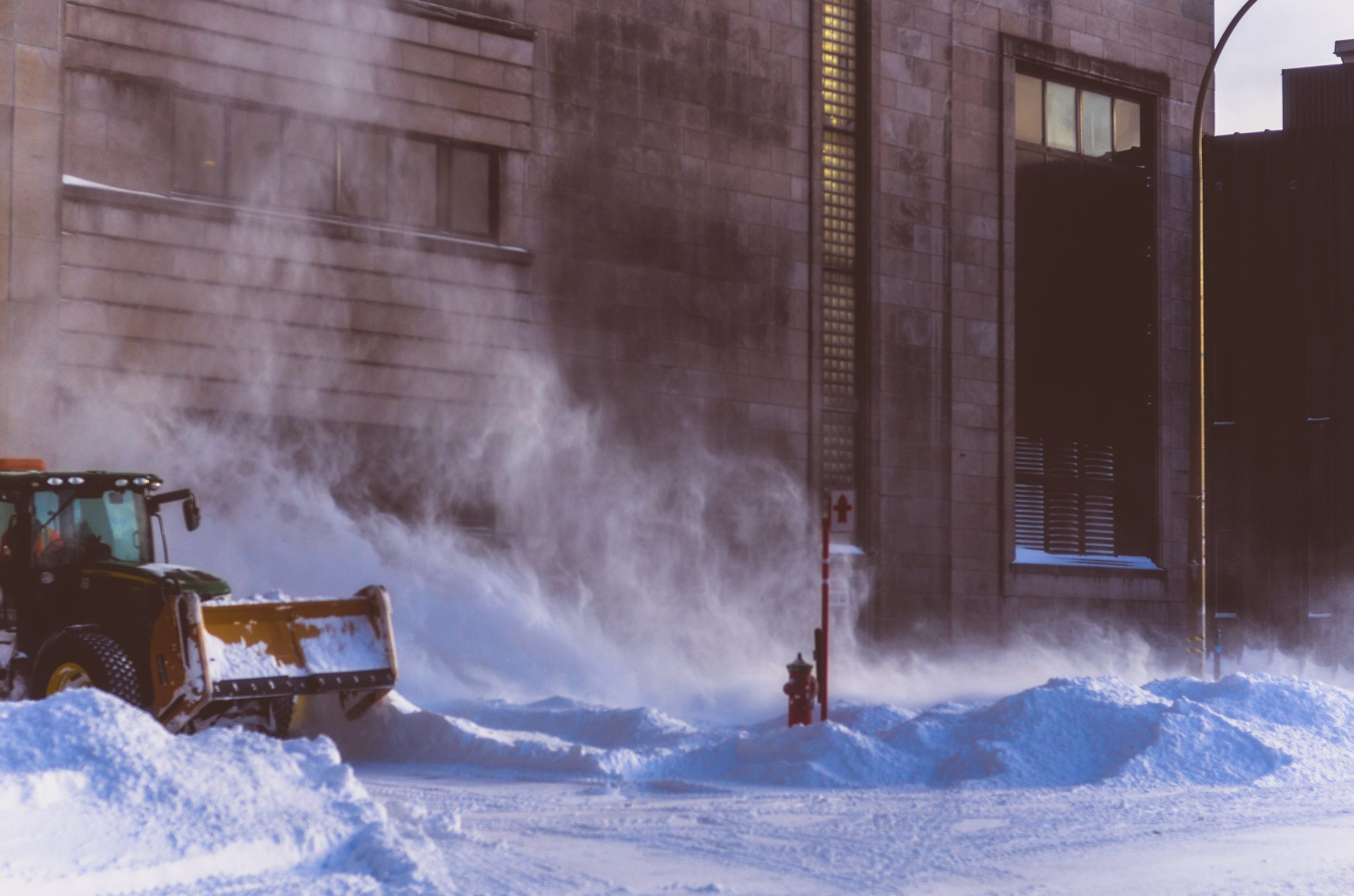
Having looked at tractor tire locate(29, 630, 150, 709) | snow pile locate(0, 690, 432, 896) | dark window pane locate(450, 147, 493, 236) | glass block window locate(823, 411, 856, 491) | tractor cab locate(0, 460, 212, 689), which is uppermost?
dark window pane locate(450, 147, 493, 236)

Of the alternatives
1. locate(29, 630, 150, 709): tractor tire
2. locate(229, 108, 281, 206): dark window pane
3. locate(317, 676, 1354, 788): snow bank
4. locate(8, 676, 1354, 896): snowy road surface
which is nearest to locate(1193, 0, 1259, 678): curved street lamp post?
locate(8, 676, 1354, 896): snowy road surface

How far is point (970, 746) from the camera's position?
1470 cm

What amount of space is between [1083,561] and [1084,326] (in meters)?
4.46

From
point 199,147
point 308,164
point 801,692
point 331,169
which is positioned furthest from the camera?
point 331,169

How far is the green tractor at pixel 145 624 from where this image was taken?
1246cm

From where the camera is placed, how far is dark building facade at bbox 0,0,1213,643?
20.4 metres

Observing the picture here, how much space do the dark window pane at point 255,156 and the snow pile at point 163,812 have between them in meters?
12.1

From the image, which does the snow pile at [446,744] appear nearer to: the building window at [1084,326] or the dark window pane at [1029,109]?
the building window at [1084,326]

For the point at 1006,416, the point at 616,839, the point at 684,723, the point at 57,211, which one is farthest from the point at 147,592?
the point at 1006,416

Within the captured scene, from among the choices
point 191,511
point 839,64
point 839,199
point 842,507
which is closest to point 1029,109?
point 839,64

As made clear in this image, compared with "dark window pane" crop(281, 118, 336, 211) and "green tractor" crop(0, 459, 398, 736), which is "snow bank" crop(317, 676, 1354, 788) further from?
"dark window pane" crop(281, 118, 336, 211)

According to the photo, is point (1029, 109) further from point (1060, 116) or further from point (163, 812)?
point (163, 812)

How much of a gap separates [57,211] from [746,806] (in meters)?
12.0

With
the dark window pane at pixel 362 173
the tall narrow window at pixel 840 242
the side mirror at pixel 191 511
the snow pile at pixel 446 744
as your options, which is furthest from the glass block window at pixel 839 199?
the side mirror at pixel 191 511
